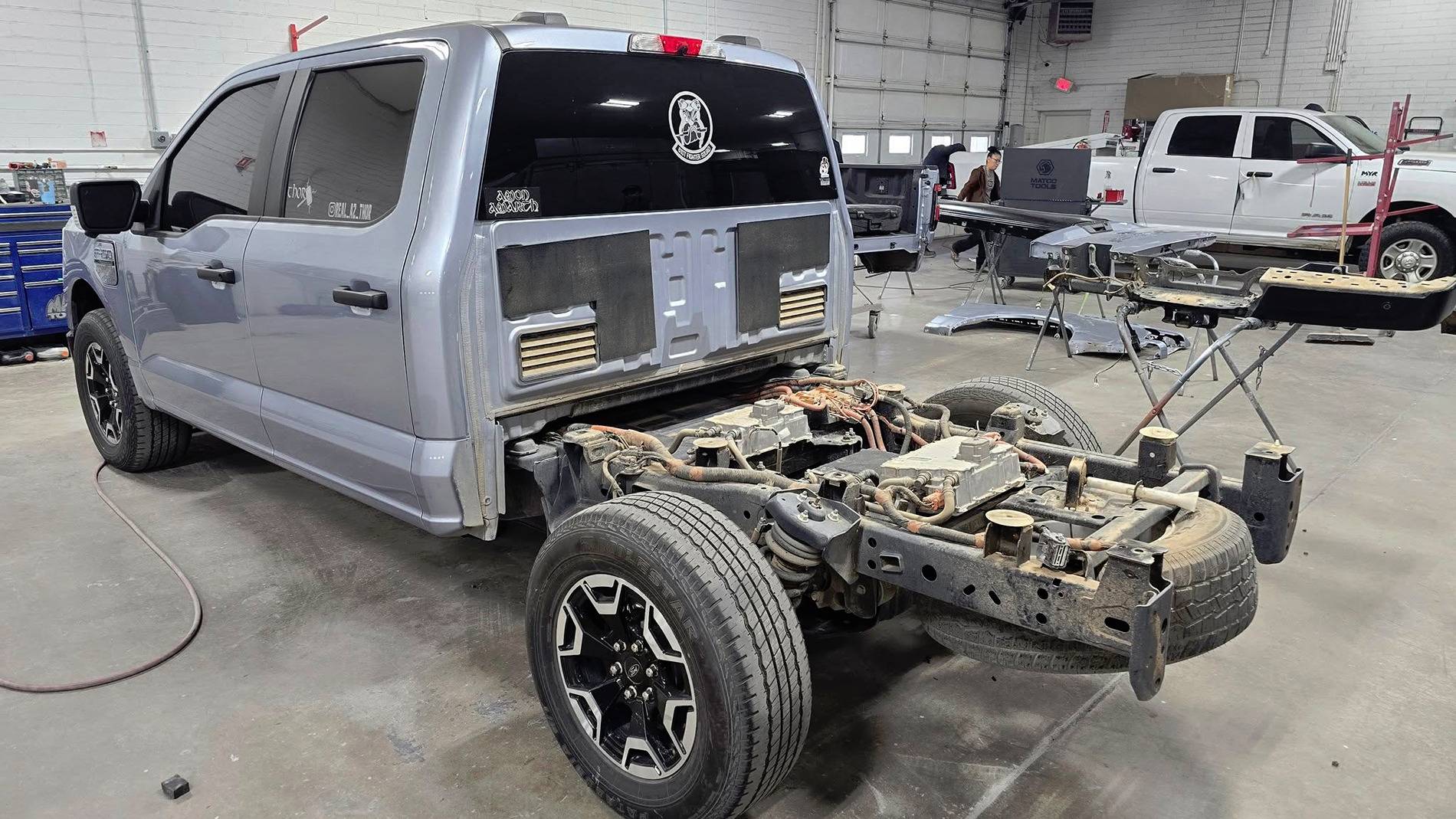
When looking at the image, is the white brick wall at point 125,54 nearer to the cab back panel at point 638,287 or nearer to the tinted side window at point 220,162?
the tinted side window at point 220,162

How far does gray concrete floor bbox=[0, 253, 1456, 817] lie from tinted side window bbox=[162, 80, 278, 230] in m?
1.37

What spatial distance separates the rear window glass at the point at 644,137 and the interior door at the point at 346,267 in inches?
9.6

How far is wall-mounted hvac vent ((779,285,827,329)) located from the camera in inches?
140

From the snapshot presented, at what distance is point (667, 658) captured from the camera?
2238 millimetres

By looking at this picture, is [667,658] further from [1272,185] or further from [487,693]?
[1272,185]

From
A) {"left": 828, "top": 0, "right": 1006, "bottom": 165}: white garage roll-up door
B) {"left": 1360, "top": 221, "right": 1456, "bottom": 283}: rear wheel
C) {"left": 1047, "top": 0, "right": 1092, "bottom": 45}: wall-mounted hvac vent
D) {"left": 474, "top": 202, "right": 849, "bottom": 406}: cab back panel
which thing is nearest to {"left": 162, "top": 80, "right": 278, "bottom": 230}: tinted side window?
{"left": 474, "top": 202, "right": 849, "bottom": 406}: cab back panel

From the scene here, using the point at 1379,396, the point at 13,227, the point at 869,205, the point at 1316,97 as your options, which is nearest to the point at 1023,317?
the point at 869,205

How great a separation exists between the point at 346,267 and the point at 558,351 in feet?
2.21

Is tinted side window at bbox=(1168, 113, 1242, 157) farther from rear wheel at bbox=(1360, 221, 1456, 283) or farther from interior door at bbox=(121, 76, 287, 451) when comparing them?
interior door at bbox=(121, 76, 287, 451)

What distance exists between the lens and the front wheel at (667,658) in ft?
6.88

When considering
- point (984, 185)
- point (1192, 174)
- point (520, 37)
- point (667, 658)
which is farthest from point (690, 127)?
point (1192, 174)

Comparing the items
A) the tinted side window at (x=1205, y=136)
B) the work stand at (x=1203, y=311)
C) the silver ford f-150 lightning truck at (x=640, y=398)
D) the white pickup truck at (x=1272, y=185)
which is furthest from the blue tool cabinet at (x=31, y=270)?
the tinted side window at (x=1205, y=136)

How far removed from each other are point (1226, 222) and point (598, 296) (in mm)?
10538

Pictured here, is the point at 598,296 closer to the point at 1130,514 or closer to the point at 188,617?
the point at 1130,514
